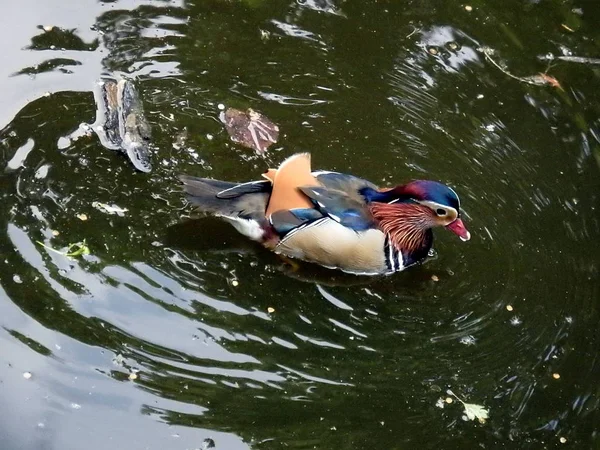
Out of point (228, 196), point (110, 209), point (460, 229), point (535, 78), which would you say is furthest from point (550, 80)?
point (110, 209)

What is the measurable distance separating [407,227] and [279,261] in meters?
0.75

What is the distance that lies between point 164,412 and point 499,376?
1.67 meters

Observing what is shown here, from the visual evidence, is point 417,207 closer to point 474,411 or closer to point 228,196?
point 228,196

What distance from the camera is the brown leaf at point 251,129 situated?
4.58 m

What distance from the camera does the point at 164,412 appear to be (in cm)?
340

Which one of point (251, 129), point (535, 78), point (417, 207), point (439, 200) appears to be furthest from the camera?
point (535, 78)

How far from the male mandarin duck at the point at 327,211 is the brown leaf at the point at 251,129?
1.60ft

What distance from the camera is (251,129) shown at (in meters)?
4.63

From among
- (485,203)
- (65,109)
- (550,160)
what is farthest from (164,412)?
(550,160)

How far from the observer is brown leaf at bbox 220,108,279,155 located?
4582 mm

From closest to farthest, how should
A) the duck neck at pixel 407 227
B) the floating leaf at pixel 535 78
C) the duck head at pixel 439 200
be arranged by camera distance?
the duck head at pixel 439 200 → the duck neck at pixel 407 227 → the floating leaf at pixel 535 78

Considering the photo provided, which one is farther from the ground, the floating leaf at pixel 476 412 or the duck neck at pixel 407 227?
the duck neck at pixel 407 227

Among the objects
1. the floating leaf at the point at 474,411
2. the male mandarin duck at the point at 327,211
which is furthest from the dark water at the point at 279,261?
the male mandarin duck at the point at 327,211

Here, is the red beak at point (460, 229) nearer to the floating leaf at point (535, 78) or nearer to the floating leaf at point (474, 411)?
the floating leaf at point (474, 411)
